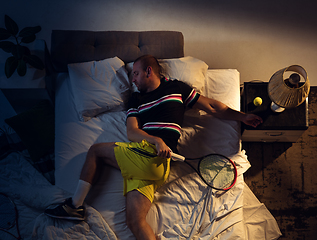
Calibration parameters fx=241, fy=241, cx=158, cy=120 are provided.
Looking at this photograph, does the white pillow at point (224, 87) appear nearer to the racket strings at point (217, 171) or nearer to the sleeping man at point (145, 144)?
the sleeping man at point (145, 144)

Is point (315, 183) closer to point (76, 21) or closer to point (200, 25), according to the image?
point (200, 25)

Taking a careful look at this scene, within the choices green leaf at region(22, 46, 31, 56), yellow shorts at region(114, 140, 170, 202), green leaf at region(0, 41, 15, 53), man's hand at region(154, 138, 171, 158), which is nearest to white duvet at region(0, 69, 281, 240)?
yellow shorts at region(114, 140, 170, 202)

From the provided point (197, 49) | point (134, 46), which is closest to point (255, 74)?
point (197, 49)

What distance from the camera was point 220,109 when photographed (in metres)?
1.90

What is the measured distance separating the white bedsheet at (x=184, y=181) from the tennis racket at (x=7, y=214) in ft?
1.13

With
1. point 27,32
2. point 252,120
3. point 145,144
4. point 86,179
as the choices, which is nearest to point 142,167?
point 145,144

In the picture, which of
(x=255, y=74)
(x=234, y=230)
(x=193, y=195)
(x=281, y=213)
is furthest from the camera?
(x=255, y=74)

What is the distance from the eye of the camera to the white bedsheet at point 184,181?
166 cm

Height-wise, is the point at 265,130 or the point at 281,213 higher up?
the point at 265,130

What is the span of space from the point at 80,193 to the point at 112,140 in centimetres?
45

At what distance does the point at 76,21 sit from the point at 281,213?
110 inches

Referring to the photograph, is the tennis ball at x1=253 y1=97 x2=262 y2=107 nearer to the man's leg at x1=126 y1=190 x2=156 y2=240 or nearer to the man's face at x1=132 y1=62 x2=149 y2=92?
the man's face at x1=132 y1=62 x2=149 y2=92

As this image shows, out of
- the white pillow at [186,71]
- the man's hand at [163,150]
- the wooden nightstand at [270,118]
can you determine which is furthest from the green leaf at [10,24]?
the wooden nightstand at [270,118]

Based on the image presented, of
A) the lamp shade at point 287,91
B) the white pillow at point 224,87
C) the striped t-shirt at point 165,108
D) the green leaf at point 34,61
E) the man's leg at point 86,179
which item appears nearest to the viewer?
the lamp shade at point 287,91
